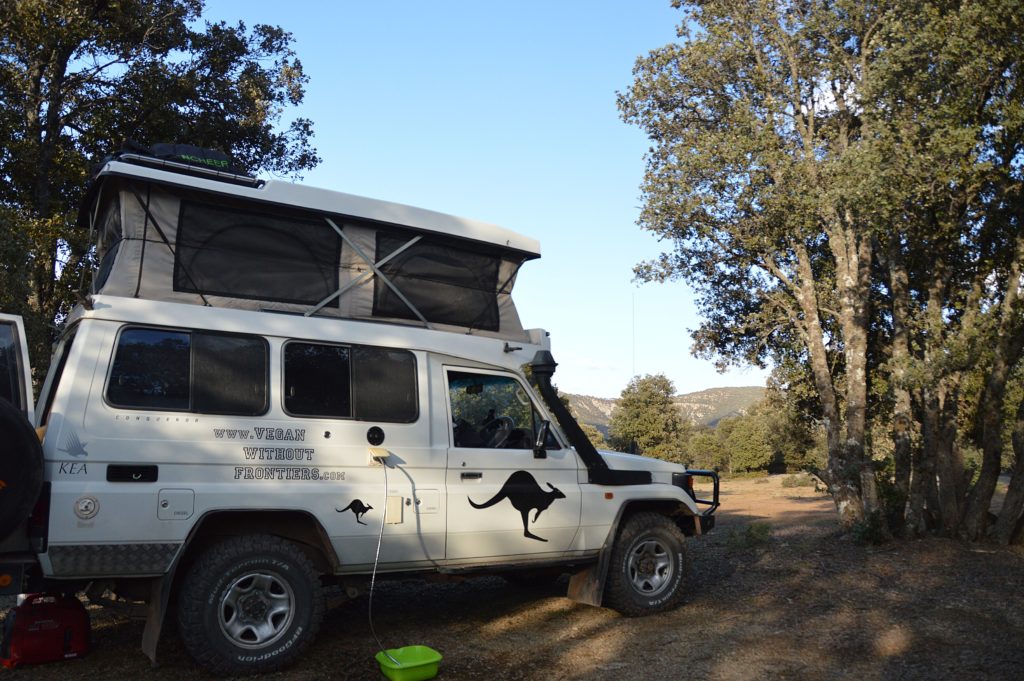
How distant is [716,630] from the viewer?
717 cm

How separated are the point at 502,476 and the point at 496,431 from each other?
0.40 metres

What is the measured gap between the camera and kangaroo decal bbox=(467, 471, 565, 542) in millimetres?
7051

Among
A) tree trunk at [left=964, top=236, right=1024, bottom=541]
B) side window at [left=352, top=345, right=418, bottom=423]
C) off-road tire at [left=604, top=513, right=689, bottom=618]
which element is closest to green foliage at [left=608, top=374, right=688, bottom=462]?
tree trunk at [left=964, top=236, right=1024, bottom=541]

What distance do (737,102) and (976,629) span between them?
28.3 feet

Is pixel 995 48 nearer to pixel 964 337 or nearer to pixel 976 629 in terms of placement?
pixel 964 337

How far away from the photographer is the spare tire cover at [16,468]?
4.91 m

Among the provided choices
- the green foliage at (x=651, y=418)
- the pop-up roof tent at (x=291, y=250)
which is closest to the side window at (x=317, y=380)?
the pop-up roof tent at (x=291, y=250)

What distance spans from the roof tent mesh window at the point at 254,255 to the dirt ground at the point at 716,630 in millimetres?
2739

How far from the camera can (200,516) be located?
5676 mm

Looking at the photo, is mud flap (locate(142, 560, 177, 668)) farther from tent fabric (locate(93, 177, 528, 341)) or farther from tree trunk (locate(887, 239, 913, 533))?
tree trunk (locate(887, 239, 913, 533))

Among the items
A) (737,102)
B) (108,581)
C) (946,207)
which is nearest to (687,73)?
(737,102)

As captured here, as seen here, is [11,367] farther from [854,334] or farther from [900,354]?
[854,334]

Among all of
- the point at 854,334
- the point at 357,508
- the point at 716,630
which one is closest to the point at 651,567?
the point at 716,630

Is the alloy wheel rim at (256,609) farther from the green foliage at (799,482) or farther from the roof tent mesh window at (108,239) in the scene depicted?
the green foliage at (799,482)
